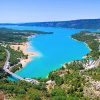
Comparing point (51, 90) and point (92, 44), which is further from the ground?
point (51, 90)

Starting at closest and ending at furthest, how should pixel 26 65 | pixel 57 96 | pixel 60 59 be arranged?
pixel 57 96 < pixel 26 65 < pixel 60 59

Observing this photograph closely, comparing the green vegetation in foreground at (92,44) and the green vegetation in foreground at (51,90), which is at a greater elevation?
the green vegetation in foreground at (51,90)

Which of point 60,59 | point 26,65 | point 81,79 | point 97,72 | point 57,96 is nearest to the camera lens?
point 57,96

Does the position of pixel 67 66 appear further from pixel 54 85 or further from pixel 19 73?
pixel 54 85

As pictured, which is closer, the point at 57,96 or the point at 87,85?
the point at 57,96

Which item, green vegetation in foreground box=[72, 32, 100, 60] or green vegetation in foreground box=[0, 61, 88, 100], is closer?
green vegetation in foreground box=[0, 61, 88, 100]

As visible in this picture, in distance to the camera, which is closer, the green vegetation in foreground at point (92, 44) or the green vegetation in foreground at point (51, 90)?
the green vegetation in foreground at point (51, 90)

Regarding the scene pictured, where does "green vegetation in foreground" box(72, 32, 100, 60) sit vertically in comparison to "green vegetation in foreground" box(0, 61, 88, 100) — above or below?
below

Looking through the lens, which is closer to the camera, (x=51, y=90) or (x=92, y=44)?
(x=51, y=90)

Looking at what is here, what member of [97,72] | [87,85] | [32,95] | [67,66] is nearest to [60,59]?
[67,66]

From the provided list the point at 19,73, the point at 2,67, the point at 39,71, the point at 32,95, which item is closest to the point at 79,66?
the point at 39,71
